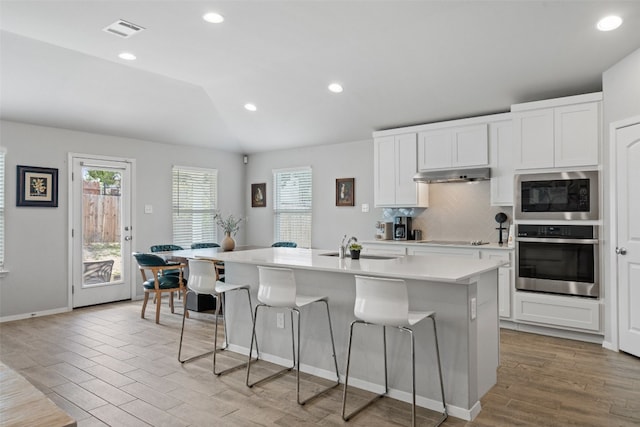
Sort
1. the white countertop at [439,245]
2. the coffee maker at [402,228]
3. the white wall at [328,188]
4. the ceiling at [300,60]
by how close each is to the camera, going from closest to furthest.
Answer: the ceiling at [300,60]
the white countertop at [439,245]
the coffee maker at [402,228]
the white wall at [328,188]

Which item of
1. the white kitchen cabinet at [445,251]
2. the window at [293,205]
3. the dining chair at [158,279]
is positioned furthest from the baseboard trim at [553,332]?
the dining chair at [158,279]

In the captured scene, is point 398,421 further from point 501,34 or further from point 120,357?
point 501,34

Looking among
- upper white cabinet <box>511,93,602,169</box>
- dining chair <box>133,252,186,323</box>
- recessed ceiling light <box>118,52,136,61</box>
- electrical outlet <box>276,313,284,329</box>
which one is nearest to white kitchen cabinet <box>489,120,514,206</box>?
upper white cabinet <box>511,93,602,169</box>

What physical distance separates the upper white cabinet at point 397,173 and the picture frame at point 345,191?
703mm

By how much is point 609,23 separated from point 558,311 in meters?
2.74

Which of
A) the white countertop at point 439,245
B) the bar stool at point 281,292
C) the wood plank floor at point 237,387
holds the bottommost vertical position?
the wood plank floor at point 237,387

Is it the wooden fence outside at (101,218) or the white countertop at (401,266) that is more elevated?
the wooden fence outside at (101,218)

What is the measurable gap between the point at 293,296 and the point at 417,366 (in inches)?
39.4

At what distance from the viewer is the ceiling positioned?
3523 mm

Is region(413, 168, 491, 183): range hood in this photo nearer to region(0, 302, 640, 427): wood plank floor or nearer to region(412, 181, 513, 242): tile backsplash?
region(412, 181, 513, 242): tile backsplash

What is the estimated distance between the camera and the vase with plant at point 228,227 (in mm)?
5840

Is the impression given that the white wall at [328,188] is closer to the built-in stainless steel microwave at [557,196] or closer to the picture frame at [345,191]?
the picture frame at [345,191]

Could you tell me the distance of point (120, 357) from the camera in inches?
156

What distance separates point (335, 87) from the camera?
17.2ft
